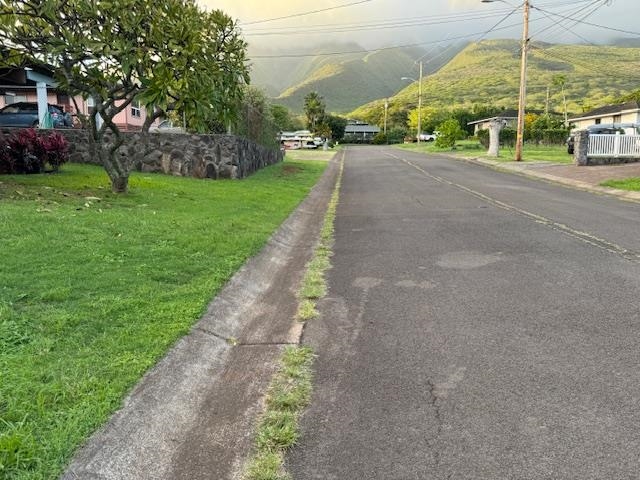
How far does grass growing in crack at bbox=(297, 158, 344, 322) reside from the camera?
596 centimetres

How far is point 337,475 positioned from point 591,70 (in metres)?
187

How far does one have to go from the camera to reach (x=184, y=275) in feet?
21.2

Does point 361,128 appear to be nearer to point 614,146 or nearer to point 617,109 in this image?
point 617,109

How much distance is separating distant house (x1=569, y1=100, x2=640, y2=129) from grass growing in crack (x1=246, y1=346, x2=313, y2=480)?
5912 centimetres

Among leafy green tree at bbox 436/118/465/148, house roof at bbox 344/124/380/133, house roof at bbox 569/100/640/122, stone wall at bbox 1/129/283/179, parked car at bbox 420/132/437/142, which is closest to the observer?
stone wall at bbox 1/129/283/179

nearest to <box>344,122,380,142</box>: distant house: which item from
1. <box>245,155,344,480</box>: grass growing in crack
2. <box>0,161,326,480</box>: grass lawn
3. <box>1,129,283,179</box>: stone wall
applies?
<box>1,129,283,179</box>: stone wall

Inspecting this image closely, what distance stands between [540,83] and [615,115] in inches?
3900

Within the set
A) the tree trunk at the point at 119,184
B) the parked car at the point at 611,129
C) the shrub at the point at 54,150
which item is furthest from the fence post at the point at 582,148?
the shrub at the point at 54,150

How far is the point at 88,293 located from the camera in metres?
5.43

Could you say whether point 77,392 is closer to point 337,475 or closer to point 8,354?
point 8,354

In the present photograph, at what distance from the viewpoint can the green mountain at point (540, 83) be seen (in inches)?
5089

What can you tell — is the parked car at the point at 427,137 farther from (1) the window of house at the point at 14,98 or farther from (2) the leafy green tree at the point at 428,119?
(1) the window of house at the point at 14,98

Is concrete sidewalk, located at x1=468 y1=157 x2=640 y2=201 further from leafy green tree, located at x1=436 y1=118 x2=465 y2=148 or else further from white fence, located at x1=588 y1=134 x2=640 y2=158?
leafy green tree, located at x1=436 y1=118 x2=465 y2=148

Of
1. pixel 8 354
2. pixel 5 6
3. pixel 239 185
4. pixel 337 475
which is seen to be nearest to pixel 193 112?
pixel 5 6
